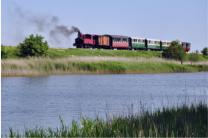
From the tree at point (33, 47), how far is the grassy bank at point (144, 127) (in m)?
26.1

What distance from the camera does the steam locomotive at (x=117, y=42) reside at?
49156 millimetres

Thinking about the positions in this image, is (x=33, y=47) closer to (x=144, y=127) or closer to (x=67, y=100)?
(x=67, y=100)

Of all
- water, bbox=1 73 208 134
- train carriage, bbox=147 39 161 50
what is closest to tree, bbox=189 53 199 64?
train carriage, bbox=147 39 161 50

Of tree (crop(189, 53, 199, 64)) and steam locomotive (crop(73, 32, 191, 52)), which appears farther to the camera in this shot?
steam locomotive (crop(73, 32, 191, 52))

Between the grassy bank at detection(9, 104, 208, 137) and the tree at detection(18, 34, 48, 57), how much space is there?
26149 millimetres

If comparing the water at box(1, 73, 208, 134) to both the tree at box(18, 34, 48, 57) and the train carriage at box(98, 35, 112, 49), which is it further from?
the train carriage at box(98, 35, 112, 49)

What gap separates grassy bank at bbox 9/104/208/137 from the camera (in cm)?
812

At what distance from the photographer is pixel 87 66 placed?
33156 mm

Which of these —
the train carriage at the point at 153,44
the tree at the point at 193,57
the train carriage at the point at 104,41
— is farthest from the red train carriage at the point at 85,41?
the train carriage at the point at 153,44

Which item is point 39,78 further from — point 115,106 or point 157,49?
point 157,49

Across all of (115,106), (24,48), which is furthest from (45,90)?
(24,48)

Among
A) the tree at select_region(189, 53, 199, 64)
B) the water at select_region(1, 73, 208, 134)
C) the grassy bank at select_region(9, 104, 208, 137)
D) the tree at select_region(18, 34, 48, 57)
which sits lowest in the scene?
the water at select_region(1, 73, 208, 134)

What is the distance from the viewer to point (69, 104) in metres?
15.9

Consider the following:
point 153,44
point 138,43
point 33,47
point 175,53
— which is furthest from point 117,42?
point 33,47
